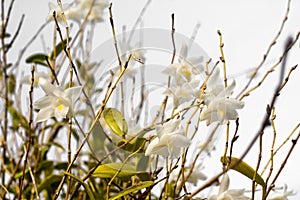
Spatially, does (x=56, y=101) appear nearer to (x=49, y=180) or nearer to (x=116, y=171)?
(x=116, y=171)

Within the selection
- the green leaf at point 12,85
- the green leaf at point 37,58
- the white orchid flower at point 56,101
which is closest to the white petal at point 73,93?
the white orchid flower at point 56,101

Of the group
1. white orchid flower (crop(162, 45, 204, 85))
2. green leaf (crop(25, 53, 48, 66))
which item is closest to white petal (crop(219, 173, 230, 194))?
white orchid flower (crop(162, 45, 204, 85))

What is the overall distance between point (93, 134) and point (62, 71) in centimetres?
46

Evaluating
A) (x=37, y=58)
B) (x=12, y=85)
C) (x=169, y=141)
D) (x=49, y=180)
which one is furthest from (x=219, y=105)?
(x=12, y=85)

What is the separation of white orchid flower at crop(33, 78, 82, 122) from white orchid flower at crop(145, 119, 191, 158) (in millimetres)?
98

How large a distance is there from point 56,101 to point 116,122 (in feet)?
0.24

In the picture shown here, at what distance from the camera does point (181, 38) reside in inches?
20.9

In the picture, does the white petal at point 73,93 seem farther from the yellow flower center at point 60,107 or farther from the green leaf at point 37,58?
the green leaf at point 37,58

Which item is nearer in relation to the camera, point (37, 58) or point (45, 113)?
point (45, 113)

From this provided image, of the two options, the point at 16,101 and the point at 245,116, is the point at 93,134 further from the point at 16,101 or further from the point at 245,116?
the point at 16,101

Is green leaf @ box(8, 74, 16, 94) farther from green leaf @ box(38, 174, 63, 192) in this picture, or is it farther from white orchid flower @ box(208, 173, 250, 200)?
white orchid flower @ box(208, 173, 250, 200)

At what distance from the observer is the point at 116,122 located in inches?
21.3

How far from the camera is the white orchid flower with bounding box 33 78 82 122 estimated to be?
50 cm

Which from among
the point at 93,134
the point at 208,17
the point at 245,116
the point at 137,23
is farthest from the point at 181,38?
the point at 208,17
